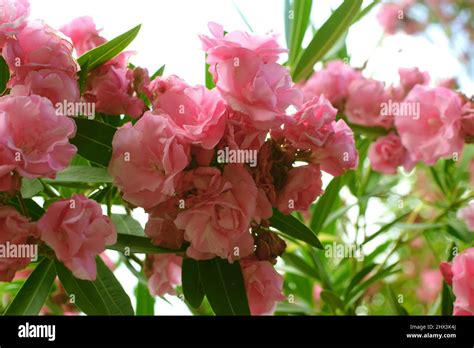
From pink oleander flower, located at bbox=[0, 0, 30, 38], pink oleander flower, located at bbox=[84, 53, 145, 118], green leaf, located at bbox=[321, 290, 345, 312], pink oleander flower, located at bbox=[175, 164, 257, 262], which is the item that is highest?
pink oleander flower, located at bbox=[0, 0, 30, 38]

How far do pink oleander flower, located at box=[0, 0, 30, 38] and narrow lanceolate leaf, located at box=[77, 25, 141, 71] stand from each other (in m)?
0.10

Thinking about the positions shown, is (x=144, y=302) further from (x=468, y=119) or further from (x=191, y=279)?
(x=468, y=119)

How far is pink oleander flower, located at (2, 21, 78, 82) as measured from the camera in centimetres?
86

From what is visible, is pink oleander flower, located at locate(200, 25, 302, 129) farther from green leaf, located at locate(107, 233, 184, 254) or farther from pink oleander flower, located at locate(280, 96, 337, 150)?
green leaf, located at locate(107, 233, 184, 254)

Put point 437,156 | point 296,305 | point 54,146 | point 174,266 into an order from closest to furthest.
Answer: point 54,146, point 174,266, point 437,156, point 296,305

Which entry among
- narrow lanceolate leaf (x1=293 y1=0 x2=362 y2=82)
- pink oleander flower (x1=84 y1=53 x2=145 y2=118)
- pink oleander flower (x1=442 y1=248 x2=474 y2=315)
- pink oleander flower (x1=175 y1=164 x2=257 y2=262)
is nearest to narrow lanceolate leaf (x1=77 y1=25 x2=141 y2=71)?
pink oleander flower (x1=84 y1=53 x2=145 y2=118)

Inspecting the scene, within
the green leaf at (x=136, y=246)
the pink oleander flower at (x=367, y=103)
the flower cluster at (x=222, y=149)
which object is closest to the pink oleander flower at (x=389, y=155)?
the pink oleander flower at (x=367, y=103)

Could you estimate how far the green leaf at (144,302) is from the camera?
142 cm

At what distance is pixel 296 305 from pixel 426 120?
45 cm

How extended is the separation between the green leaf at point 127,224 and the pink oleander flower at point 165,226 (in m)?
0.18

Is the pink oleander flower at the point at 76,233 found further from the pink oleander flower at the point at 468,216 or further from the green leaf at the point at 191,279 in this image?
the pink oleander flower at the point at 468,216

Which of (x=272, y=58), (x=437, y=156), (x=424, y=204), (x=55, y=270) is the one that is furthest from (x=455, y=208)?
(x=55, y=270)

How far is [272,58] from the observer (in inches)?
34.2
